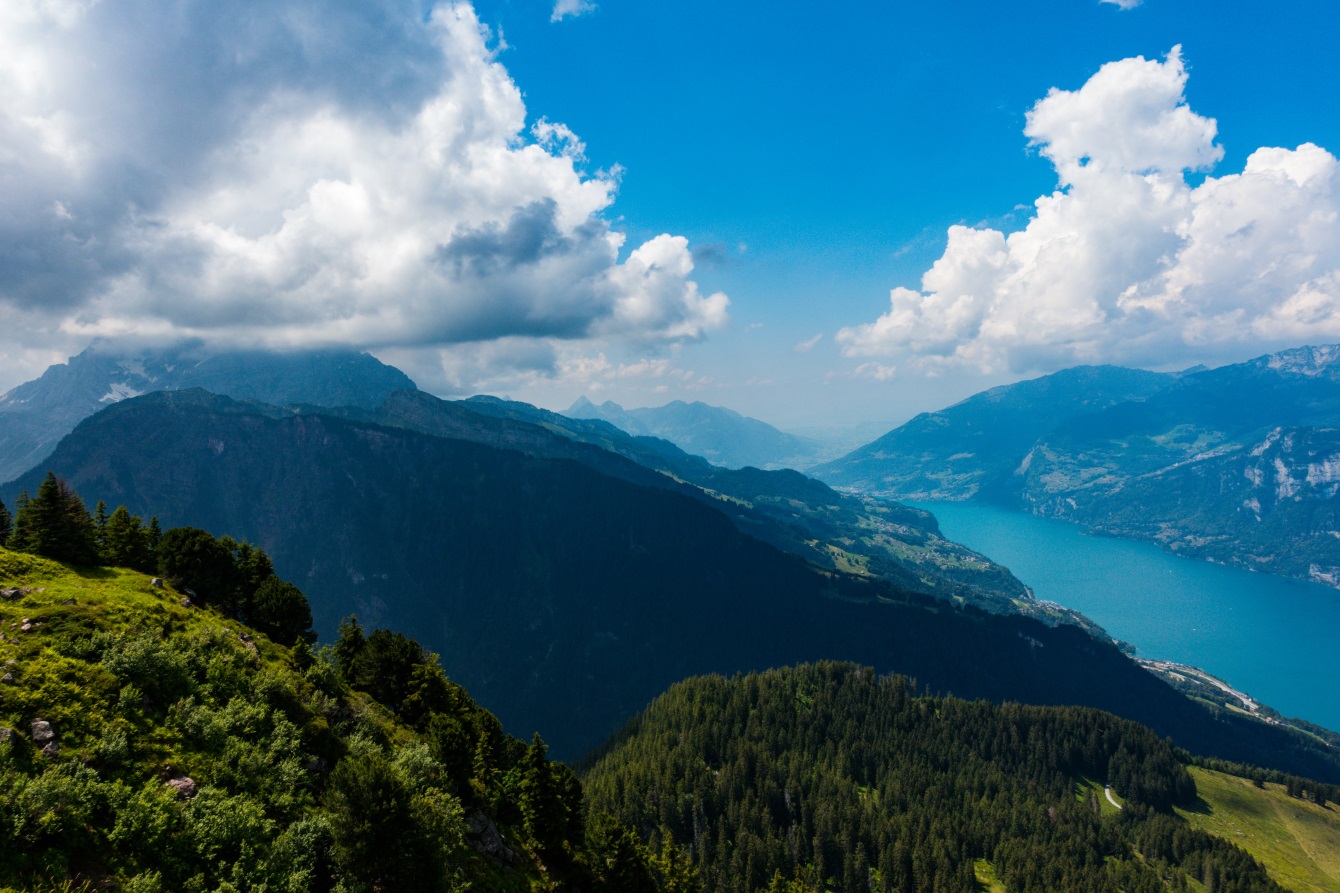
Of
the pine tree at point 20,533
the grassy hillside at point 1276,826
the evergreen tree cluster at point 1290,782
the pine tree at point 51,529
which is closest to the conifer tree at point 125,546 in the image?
the pine tree at point 51,529

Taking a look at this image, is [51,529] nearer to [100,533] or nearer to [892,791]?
[100,533]

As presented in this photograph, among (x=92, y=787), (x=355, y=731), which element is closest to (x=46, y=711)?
(x=92, y=787)

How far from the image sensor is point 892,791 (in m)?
135

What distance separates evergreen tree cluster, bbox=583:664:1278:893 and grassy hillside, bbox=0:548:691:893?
40.9 metres

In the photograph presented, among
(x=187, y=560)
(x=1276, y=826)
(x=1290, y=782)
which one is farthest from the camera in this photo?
(x=1290, y=782)

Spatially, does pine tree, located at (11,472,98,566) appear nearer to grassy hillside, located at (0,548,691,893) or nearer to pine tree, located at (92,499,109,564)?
grassy hillside, located at (0,548,691,893)

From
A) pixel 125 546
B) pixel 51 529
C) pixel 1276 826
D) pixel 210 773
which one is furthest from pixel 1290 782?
pixel 51 529

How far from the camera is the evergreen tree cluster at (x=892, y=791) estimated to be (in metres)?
110

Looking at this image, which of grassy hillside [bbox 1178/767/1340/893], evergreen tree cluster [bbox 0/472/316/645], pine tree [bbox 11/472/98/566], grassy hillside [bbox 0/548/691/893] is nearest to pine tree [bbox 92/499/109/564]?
evergreen tree cluster [bbox 0/472/316/645]

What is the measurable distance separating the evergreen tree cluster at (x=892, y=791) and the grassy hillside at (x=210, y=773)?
134ft

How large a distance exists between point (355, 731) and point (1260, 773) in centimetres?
28965

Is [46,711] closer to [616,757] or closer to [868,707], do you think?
[616,757]

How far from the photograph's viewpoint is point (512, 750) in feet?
207

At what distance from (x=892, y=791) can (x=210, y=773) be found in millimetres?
147086
